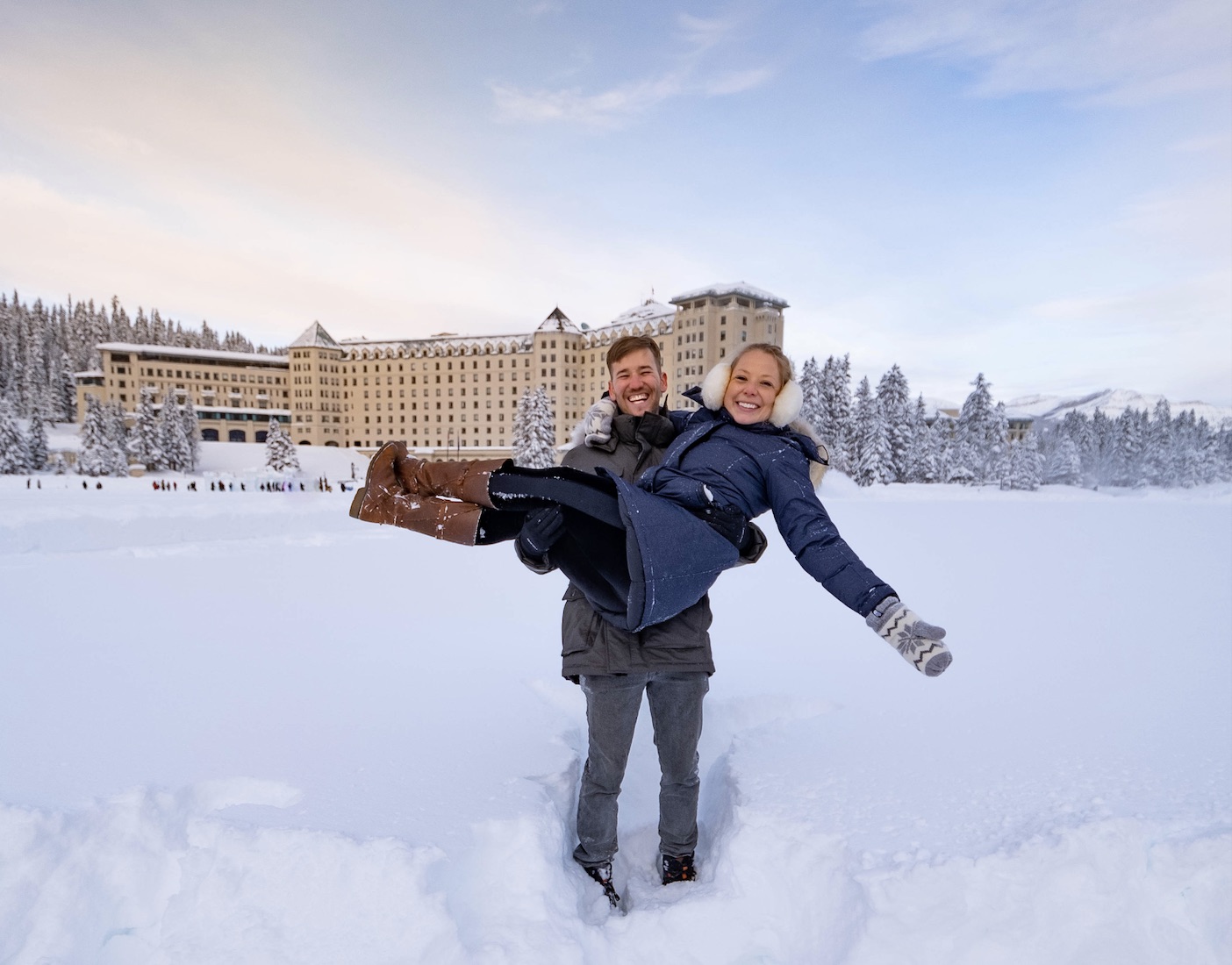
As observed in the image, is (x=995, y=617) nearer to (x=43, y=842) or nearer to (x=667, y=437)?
(x=667, y=437)

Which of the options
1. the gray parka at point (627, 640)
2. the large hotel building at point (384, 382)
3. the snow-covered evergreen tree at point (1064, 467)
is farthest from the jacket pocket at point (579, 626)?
the large hotel building at point (384, 382)

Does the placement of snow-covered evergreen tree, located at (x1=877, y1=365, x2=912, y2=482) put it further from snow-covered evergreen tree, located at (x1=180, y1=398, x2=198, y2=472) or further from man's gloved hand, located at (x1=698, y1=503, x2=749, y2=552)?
snow-covered evergreen tree, located at (x1=180, y1=398, x2=198, y2=472)

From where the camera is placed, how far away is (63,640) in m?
5.24

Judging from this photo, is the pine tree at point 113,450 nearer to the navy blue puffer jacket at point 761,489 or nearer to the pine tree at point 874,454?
the pine tree at point 874,454

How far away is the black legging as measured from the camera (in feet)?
8.43

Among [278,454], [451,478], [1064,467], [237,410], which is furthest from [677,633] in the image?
[237,410]

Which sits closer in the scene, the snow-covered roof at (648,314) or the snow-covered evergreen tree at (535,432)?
the snow-covered evergreen tree at (535,432)

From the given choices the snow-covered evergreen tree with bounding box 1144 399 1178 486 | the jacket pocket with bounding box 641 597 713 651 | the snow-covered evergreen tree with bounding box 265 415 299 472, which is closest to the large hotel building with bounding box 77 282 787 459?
the snow-covered evergreen tree with bounding box 265 415 299 472

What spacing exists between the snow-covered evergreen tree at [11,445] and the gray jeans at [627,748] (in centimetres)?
6631

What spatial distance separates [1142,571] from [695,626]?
9.98 m

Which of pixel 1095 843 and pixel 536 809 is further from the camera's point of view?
pixel 536 809

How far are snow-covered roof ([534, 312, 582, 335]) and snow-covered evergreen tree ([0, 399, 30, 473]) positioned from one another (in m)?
58.6

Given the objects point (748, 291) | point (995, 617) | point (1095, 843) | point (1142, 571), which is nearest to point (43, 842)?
point (1095, 843)

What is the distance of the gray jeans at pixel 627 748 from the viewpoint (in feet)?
9.56
